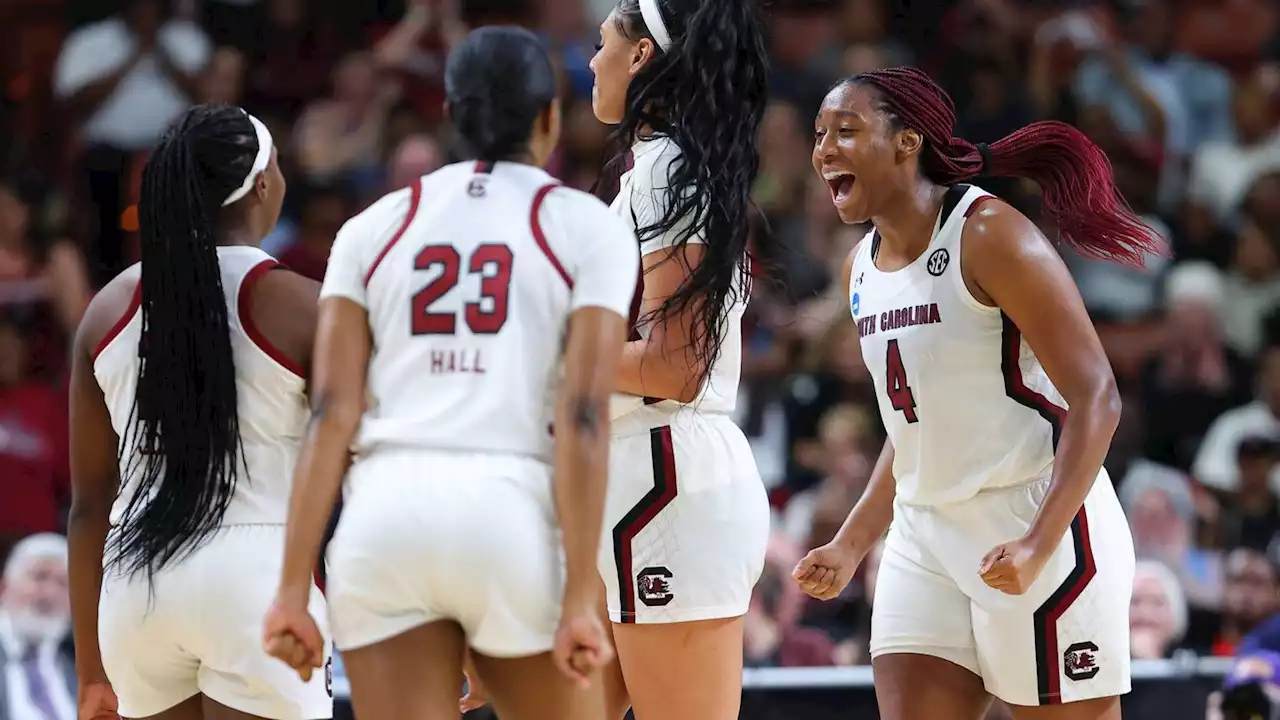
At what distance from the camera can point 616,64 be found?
4508 mm

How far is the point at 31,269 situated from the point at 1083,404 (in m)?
7.05

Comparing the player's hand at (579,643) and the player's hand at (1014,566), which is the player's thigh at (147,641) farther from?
the player's hand at (1014,566)

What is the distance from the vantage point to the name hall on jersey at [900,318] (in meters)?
4.32

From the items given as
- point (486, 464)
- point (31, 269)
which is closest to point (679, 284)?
point (486, 464)

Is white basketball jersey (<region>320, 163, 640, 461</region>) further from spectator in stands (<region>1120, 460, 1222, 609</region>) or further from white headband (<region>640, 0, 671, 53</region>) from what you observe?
spectator in stands (<region>1120, 460, 1222, 609</region>)

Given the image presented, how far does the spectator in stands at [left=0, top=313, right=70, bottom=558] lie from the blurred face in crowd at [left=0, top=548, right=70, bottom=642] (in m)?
1.05

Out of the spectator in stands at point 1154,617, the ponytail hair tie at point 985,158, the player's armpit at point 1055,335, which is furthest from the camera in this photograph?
the spectator in stands at point 1154,617

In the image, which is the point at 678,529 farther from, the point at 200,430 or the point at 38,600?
the point at 38,600

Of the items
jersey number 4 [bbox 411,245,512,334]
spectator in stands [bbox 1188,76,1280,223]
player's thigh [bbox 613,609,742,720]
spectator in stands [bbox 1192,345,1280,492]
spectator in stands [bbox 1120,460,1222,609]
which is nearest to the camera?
jersey number 4 [bbox 411,245,512,334]

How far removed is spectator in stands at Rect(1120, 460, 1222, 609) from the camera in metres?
8.67

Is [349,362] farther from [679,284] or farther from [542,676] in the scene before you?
[679,284]

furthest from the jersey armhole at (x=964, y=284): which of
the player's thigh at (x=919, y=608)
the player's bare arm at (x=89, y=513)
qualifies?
the player's bare arm at (x=89, y=513)

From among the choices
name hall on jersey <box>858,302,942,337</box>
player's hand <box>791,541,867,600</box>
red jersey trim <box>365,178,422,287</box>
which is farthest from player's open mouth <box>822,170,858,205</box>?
red jersey trim <box>365,178,422,287</box>

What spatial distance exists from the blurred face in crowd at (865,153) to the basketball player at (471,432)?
1.18 m
